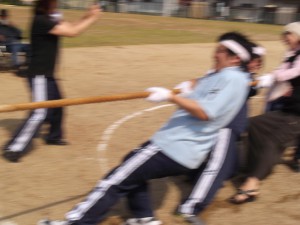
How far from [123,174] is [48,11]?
219 cm

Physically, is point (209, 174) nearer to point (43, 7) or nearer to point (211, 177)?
point (211, 177)

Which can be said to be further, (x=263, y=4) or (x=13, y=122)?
(x=263, y=4)

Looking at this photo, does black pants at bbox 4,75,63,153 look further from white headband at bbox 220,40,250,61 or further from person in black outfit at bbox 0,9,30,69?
person in black outfit at bbox 0,9,30,69

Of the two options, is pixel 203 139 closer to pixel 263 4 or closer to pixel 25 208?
pixel 25 208

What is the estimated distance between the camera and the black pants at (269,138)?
4309mm

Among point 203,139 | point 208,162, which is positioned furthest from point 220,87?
point 208,162

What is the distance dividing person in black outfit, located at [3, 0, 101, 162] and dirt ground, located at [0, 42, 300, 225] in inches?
8.5

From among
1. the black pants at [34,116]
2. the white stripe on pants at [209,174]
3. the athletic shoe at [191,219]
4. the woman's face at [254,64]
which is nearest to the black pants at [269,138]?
the woman's face at [254,64]

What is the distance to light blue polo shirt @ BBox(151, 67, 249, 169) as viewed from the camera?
10.6ft

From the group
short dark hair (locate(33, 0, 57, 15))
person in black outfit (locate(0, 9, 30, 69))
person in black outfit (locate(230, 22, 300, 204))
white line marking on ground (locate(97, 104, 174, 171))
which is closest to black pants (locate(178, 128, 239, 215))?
person in black outfit (locate(230, 22, 300, 204))

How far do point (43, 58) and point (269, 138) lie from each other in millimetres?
2458

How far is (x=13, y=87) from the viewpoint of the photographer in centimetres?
804

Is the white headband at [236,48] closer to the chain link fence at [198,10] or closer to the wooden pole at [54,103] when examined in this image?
the wooden pole at [54,103]

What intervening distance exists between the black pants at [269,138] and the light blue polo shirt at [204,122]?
1.01m
